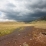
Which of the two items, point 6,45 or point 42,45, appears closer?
point 42,45

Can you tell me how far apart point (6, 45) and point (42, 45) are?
6.58 metres

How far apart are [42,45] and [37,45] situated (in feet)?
2.85

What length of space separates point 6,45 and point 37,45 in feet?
18.9

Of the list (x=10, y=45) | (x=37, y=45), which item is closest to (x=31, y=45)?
(x=37, y=45)

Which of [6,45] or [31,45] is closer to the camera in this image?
[31,45]

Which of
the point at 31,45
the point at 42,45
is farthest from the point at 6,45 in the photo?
the point at 42,45

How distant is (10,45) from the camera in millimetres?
23844

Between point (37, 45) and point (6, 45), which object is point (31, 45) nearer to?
point (37, 45)

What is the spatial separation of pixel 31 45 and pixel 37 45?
103 cm

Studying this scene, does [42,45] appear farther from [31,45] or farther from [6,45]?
[6,45]

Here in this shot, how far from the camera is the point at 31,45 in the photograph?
74.4ft

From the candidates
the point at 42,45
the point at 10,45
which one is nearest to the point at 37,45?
the point at 42,45

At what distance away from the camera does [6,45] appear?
24234 mm

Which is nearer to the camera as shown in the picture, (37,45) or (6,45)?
(37,45)
